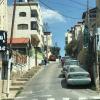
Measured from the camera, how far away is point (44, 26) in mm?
121562

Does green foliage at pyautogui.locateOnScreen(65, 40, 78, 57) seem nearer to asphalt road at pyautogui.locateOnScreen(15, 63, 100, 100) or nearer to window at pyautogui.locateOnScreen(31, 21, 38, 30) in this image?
window at pyautogui.locateOnScreen(31, 21, 38, 30)

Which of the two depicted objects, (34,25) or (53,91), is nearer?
(53,91)

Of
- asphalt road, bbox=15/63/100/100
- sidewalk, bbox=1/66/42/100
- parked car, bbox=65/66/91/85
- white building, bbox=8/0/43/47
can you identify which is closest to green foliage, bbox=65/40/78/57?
white building, bbox=8/0/43/47

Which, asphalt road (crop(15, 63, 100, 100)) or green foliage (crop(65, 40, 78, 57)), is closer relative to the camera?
asphalt road (crop(15, 63, 100, 100))

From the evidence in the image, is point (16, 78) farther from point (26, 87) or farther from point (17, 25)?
point (17, 25)

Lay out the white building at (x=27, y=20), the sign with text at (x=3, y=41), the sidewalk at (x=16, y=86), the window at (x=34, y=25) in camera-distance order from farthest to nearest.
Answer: the window at (x=34, y=25) → the white building at (x=27, y=20) → the sign with text at (x=3, y=41) → the sidewalk at (x=16, y=86)

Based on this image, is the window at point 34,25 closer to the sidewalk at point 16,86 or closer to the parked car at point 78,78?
the sidewalk at point 16,86

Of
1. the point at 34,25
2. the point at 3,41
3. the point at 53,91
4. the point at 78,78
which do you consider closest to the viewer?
the point at 53,91

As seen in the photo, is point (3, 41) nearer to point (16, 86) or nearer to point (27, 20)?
point (16, 86)

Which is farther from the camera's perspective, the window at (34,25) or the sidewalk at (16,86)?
the window at (34,25)

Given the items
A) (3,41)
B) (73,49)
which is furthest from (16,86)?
(73,49)

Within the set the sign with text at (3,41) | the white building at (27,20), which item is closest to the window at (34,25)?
the white building at (27,20)

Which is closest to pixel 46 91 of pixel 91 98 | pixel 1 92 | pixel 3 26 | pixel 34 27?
pixel 1 92

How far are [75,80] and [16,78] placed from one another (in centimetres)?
1023
